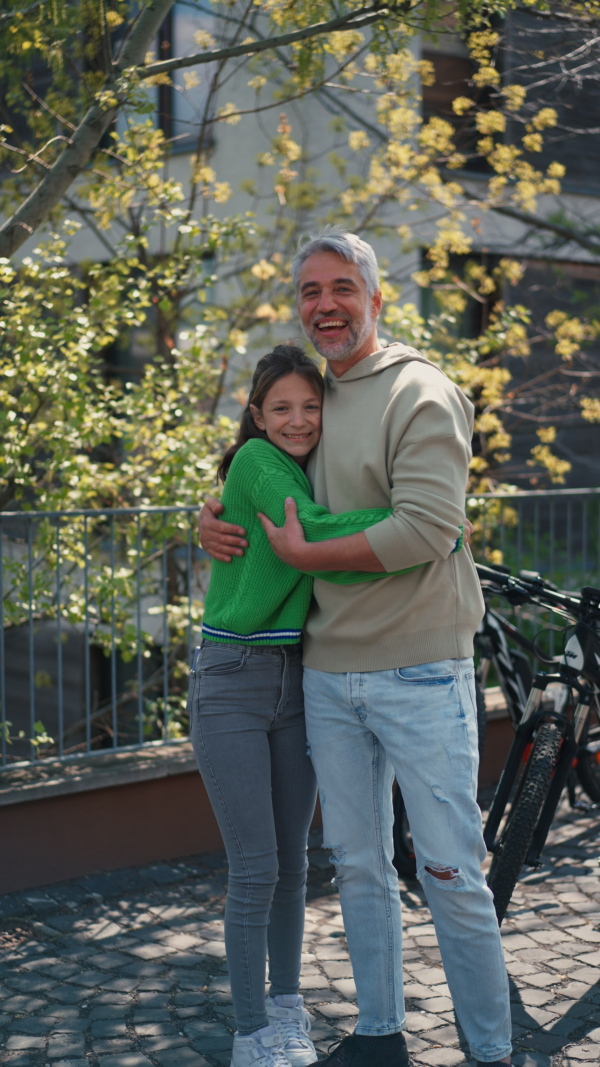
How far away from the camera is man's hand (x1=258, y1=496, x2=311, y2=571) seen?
2.77m

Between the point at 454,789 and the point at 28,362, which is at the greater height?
the point at 28,362

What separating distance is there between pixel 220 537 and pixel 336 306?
0.67 meters

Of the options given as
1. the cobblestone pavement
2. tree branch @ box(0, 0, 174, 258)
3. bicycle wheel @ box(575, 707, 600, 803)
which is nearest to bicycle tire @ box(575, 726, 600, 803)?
bicycle wheel @ box(575, 707, 600, 803)

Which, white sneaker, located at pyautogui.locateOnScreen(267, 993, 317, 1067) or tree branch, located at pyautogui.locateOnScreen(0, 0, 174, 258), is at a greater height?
tree branch, located at pyautogui.locateOnScreen(0, 0, 174, 258)

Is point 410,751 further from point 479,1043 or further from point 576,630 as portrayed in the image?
point 576,630

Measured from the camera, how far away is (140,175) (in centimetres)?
606

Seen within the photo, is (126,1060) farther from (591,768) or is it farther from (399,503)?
(591,768)

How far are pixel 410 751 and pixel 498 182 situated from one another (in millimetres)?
5793

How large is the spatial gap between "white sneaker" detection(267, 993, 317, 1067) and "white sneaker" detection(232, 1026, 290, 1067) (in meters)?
0.04

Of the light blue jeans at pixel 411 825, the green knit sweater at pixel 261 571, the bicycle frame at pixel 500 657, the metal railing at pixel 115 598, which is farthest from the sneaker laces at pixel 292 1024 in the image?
the bicycle frame at pixel 500 657

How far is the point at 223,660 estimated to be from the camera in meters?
2.99

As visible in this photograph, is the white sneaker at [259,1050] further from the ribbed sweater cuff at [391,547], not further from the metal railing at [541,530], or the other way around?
the metal railing at [541,530]

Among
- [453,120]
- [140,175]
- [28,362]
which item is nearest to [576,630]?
[28,362]

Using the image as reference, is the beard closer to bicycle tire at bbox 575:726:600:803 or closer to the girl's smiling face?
the girl's smiling face
